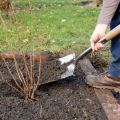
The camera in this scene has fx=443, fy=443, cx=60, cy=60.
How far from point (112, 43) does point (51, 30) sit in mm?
3068

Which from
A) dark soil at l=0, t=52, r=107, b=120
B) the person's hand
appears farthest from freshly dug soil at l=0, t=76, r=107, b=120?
the person's hand

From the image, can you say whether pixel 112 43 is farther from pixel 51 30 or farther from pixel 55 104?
pixel 51 30

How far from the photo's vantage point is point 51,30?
6.87 m

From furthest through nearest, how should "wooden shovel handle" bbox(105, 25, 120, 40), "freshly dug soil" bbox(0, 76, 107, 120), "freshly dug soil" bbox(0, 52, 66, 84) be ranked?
"freshly dug soil" bbox(0, 52, 66, 84), "wooden shovel handle" bbox(105, 25, 120, 40), "freshly dug soil" bbox(0, 76, 107, 120)

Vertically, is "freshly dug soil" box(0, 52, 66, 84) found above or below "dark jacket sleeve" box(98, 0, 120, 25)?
below

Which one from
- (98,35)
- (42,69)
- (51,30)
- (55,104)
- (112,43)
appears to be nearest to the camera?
(55,104)

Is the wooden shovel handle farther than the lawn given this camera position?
No

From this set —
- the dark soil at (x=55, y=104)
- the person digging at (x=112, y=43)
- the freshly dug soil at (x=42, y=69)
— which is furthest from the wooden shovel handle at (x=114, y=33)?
the freshly dug soil at (x=42, y=69)

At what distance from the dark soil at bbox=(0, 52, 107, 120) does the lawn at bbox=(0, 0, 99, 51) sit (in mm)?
491

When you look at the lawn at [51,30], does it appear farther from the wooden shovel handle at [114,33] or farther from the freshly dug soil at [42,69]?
the wooden shovel handle at [114,33]

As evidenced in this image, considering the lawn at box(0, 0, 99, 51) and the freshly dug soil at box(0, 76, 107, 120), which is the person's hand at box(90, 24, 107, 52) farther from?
the lawn at box(0, 0, 99, 51)

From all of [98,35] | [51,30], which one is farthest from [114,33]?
[51,30]

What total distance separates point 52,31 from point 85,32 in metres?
0.51

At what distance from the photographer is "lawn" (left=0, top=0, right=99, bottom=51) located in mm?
5375
